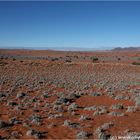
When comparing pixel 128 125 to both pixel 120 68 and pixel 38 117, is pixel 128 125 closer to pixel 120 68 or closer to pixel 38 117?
pixel 38 117

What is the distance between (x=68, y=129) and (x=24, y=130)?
186 centimetres

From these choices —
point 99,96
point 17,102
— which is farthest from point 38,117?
point 99,96

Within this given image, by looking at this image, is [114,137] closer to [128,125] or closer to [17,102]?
[128,125]

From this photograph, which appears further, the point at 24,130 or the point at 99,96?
the point at 99,96

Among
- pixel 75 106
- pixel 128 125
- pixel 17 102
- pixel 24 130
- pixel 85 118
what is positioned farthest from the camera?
pixel 17 102

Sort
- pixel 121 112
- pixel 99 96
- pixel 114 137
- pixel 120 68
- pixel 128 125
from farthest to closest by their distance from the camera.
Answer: pixel 120 68 < pixel 99 96 < pixel 121 112 < pixel 128 125 < pixel 114 137

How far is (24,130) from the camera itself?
11031mm

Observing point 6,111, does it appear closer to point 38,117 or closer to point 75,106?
Answer: point 38,117

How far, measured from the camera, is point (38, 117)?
13.2 metres

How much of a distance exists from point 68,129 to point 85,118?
1837 mm

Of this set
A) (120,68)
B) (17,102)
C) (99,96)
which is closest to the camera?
(17,102)

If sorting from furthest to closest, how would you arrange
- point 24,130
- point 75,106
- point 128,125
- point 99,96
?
point 99,96
point 75,106
point 128,125
point 24,130

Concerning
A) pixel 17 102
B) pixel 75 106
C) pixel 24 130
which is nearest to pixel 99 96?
pixel 75 106

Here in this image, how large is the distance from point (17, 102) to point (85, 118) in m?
5.97
